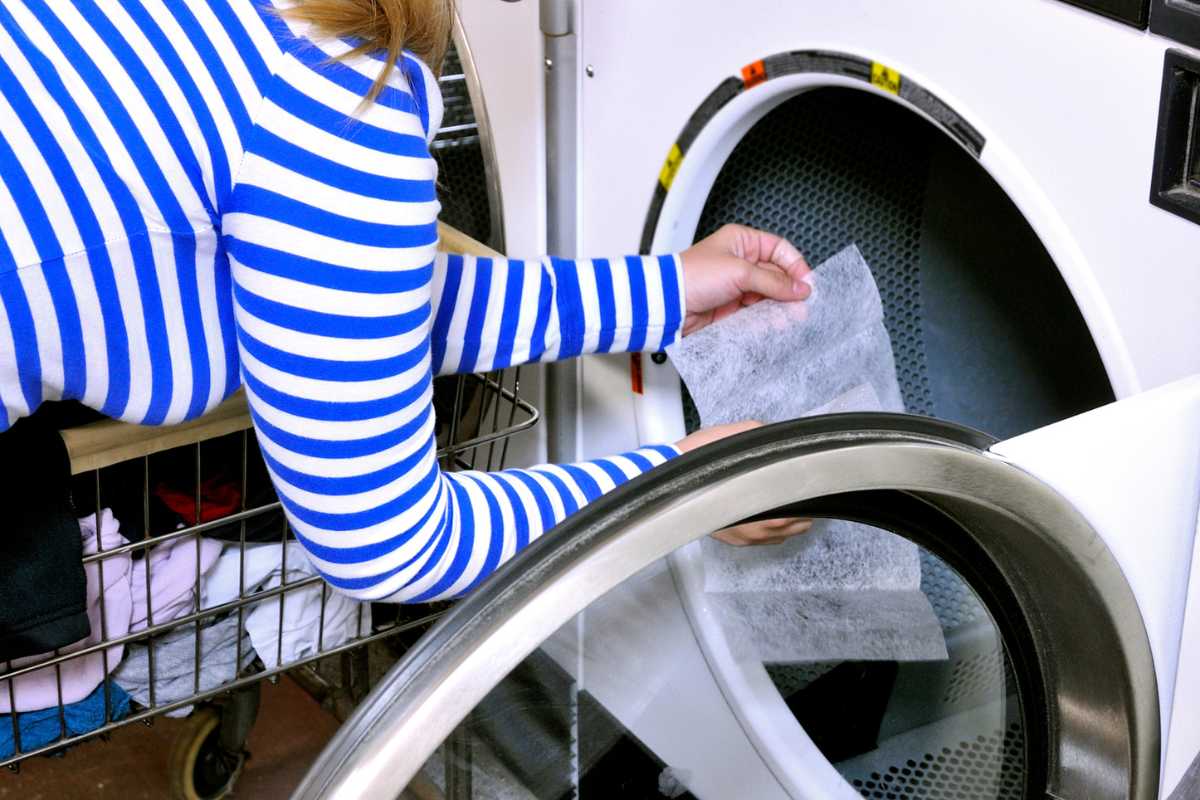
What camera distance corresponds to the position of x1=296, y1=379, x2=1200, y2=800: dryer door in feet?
1.79

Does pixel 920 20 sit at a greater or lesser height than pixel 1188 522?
greater

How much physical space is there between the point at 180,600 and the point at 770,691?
0.39 metres

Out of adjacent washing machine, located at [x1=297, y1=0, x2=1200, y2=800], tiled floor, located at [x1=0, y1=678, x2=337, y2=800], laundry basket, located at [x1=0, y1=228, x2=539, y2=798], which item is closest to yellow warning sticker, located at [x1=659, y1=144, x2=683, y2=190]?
adjacent washing machine, located at [x1=297, y1=0, x2=1200, y2=800]

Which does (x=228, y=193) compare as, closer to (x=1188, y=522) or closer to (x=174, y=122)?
(x=174, y=122)

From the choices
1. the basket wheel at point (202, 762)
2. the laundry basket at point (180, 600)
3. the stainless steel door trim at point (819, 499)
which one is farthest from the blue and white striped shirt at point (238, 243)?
the basket wheel at point (202, 762)

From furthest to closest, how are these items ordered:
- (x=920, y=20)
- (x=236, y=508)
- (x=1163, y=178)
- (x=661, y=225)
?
1. (x=661, y=225)
2. (x=236, y=508)
3. (x=920, y=20)
4. (x=1163, y=178)

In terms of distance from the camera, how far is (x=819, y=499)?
0.70m

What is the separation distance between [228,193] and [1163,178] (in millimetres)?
465

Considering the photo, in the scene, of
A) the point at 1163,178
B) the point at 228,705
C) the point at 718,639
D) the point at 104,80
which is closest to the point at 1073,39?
the point at 1163,178

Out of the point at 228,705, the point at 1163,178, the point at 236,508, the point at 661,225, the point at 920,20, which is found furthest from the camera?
the point at 228,705

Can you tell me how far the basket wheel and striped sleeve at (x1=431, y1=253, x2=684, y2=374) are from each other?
55 cm

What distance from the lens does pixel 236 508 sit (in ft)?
3.07

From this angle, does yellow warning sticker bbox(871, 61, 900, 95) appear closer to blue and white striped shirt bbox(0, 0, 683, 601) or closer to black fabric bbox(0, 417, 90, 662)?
blue and white striped shirt bbox(0, 0, 683, 601)

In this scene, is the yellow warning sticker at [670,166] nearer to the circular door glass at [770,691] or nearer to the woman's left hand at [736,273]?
the woman's left hand at [736,273]
